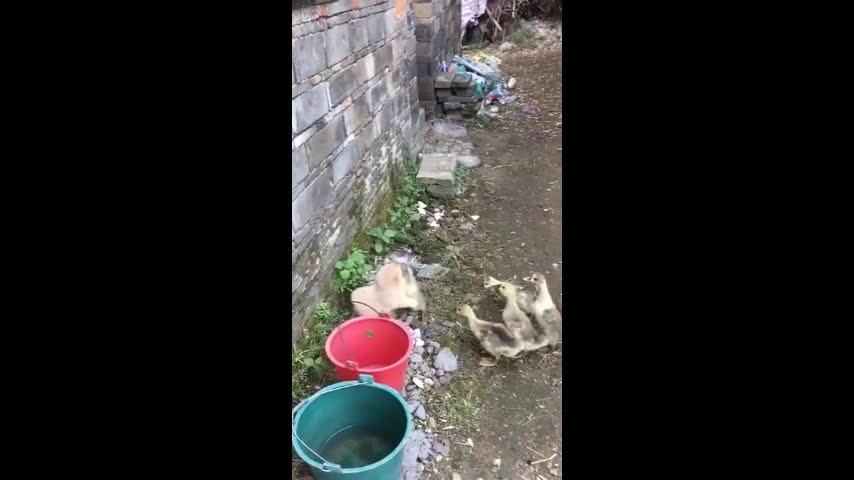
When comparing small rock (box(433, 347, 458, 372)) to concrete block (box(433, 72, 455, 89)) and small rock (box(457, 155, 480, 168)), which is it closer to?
small rock (box(457, 155, 480, 168))

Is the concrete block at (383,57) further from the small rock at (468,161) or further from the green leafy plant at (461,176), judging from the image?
the small rock at (468,161)

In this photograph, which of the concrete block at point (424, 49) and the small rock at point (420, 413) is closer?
the small rock at point (420, 413)

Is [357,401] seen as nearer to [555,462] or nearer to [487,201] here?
[555,462]

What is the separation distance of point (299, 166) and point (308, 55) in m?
0.57

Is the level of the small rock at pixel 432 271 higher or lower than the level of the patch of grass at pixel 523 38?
lower

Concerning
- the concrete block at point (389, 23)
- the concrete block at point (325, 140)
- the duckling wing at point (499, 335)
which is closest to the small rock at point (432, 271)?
the duckling wing at point (499, 335)

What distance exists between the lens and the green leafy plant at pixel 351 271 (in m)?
3.14

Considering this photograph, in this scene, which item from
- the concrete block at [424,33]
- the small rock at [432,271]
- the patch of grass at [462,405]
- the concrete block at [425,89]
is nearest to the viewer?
the patch of grass at [462,405]

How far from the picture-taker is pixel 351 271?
3.22 meters

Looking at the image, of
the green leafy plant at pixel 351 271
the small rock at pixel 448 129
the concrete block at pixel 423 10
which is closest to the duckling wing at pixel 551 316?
the green leafy plant at pixel 351 271

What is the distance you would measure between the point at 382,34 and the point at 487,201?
1.61 m

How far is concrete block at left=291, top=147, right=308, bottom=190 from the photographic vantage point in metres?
2.54

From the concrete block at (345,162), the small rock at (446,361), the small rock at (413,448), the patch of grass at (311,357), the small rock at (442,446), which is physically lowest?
the small rock at (442,446)

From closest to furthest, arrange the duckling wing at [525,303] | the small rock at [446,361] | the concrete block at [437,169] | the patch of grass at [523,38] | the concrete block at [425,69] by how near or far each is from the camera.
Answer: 1. the small rock at [446,361]
2. the duckling wing at [525,303]
3. the concrete block at [437,169]
4. the concrete block at [425,69]
5. the patch of grass at [523,38]
